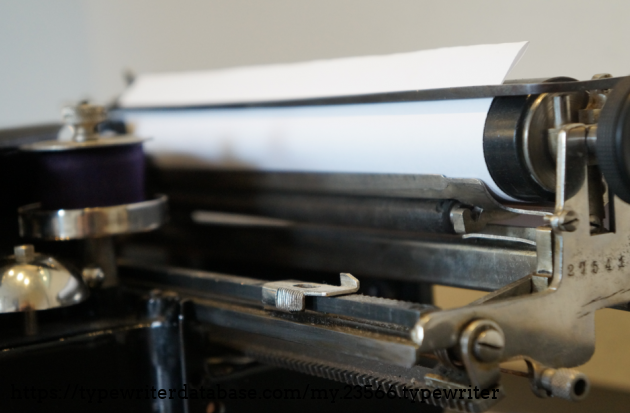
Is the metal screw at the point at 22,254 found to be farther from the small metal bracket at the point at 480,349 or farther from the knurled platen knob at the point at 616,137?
the knurled platen knob at the point at 616,137

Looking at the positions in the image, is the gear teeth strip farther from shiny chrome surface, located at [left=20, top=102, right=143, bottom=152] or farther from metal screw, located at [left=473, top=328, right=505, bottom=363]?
shiny chrome surface, located at [left=20, top=102, right=143, bottom=152]

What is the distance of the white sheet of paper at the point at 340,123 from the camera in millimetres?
807

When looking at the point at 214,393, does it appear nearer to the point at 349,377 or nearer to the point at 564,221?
the point at 349,377

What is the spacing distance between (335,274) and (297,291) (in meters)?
0.33

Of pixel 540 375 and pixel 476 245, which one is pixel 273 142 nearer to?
pixel 476 245

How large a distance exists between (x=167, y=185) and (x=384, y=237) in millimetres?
478

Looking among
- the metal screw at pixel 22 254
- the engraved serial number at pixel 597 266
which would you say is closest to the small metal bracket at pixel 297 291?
the engraved serial number at pixel 597 266

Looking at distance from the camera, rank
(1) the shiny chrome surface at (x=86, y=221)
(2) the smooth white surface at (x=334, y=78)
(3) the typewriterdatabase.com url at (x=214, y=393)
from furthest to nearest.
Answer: (1) the shiny chrome surface at (x=86, y=221) → (2) the smooth white surface at (x=334, y=78) → (3) the typewriterdatabase.com url at (x=214, y=393)

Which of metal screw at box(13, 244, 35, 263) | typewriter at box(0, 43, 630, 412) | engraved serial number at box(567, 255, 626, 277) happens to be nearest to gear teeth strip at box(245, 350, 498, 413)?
typewriter at box(0, 43, 630, 412)

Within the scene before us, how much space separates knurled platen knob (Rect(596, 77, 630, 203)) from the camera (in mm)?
653

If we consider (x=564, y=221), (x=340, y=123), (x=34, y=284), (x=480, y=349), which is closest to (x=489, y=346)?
(x=480, y=349)

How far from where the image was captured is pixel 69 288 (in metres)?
0.87

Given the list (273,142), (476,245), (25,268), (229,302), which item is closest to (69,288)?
(25,268)

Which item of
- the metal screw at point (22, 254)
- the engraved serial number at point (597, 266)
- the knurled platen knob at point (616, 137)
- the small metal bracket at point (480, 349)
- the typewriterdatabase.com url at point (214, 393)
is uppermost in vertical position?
the knurled platen knob at point (616, 137)
